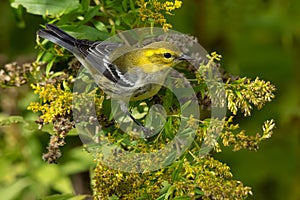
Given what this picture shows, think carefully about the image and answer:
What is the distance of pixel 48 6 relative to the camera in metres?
3.02

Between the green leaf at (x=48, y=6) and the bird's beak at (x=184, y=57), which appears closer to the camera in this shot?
the bird's beak at (x=184, y=57)

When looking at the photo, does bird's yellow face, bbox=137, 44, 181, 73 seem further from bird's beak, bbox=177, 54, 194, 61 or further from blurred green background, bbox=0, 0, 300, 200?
blurred green background, bbox=0, 0, 300, 200

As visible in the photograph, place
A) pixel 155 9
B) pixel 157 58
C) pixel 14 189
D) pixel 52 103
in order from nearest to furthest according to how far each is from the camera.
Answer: pixel 52 103, pixel 155 9, pixel 157 58, pixel 14 189

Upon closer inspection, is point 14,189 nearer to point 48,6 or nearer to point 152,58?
point 48,6

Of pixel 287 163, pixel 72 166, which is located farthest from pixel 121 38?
pixel 287 163

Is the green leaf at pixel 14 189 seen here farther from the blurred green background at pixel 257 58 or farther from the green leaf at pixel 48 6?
the green leaf at pixel 48 6

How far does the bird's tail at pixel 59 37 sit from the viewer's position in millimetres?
2867

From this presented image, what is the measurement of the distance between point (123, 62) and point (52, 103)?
0.50 meters

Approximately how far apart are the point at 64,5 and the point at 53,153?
737 millimetres

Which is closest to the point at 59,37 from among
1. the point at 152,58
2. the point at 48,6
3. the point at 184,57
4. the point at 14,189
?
the point at 48,6

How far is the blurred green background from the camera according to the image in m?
4.48

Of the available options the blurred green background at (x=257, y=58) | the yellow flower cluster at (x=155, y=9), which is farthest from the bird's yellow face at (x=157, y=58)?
the blurred green background at (x=257, y=58)

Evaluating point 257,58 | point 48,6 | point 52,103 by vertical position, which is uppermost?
point 257,58

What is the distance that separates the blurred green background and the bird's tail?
1.44 metres
